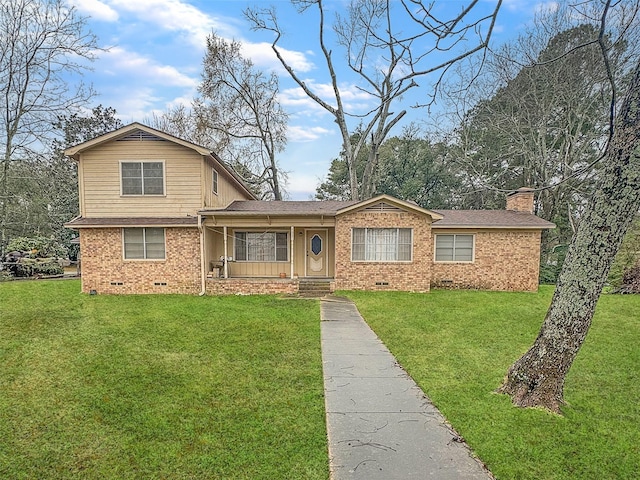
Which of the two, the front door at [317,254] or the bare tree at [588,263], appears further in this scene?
the front door at [317,254]

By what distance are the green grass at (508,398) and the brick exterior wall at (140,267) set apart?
246 inches

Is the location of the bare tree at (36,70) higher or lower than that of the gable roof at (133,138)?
higher

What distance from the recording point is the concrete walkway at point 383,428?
9.91ft

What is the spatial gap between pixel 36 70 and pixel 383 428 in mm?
20923

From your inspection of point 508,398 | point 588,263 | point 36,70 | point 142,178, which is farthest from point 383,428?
point 36,70

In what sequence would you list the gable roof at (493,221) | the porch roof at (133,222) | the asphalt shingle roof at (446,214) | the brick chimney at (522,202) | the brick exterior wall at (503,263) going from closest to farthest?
1. the porch roof at (133,222)
2. the asphalt shingle roof at (446,214)
3. the gable roof at (493,221)
4. the brick exterior wall at (503,263)
5. the brick chimney at (522,202)

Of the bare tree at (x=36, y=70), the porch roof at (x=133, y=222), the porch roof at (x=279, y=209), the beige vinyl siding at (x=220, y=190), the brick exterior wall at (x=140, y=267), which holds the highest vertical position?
the bare tree at (x=36, y=70)

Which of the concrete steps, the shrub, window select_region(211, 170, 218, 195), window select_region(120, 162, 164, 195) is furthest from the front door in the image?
the shrub

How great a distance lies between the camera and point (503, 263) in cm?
1307

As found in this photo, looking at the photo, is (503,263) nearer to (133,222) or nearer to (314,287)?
(314,287)

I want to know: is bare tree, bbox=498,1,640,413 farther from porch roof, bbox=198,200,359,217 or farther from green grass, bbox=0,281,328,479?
porch roof, bbox=198,200,359,217

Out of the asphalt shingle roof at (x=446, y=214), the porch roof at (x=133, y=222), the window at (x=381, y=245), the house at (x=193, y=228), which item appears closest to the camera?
the porch roof at (x=133, y=222)


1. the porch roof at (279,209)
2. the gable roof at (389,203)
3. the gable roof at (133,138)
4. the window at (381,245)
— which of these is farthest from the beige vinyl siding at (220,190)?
the window at (381,245)

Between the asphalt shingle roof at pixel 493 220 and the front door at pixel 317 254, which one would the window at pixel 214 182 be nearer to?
the front door at pixel 317 254
